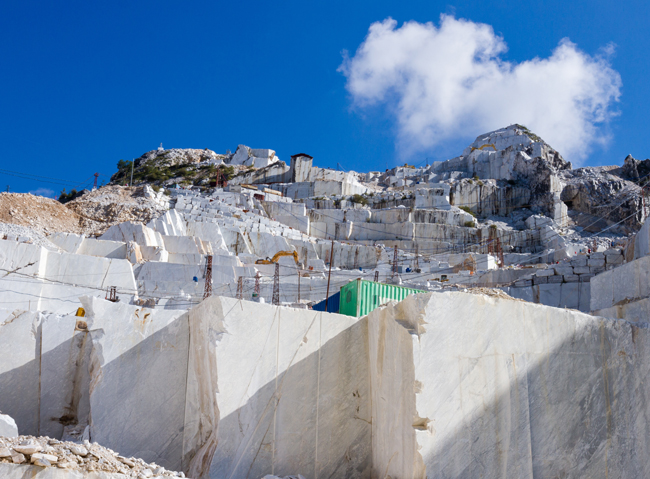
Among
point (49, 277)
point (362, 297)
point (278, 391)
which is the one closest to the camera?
point (278, 391)

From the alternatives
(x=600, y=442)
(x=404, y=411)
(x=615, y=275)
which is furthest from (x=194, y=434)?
(x=615, y=275)

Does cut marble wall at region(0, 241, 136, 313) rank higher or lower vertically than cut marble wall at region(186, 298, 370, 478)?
higher

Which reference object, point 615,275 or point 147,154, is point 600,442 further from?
point 147,154

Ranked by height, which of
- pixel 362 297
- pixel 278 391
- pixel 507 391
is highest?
pixel 362 297

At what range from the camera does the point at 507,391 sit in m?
7.91

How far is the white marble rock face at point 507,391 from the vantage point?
7.54m

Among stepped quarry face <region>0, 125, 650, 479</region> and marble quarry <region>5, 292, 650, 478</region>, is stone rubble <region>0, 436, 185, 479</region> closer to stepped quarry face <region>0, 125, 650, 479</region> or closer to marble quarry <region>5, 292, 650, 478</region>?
stepped quarry face <region>0, 125, 650, 479</region>

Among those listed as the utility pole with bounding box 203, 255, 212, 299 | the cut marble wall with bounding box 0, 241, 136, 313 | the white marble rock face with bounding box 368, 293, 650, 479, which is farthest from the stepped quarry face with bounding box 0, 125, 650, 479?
the utility pole with bounding box 203, 255, 212, 299

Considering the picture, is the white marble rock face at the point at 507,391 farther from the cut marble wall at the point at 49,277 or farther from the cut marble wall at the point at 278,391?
the cut marble wall at the point at 49,277

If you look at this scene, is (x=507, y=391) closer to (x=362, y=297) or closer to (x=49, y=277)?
(x=362, y=297)

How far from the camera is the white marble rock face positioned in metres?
7.54

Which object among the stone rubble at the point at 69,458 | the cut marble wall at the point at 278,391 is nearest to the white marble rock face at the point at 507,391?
the cut marble wall at the point at 278,391

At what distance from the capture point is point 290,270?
3189cm

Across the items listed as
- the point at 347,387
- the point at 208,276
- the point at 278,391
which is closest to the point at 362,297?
the point at 347,387
